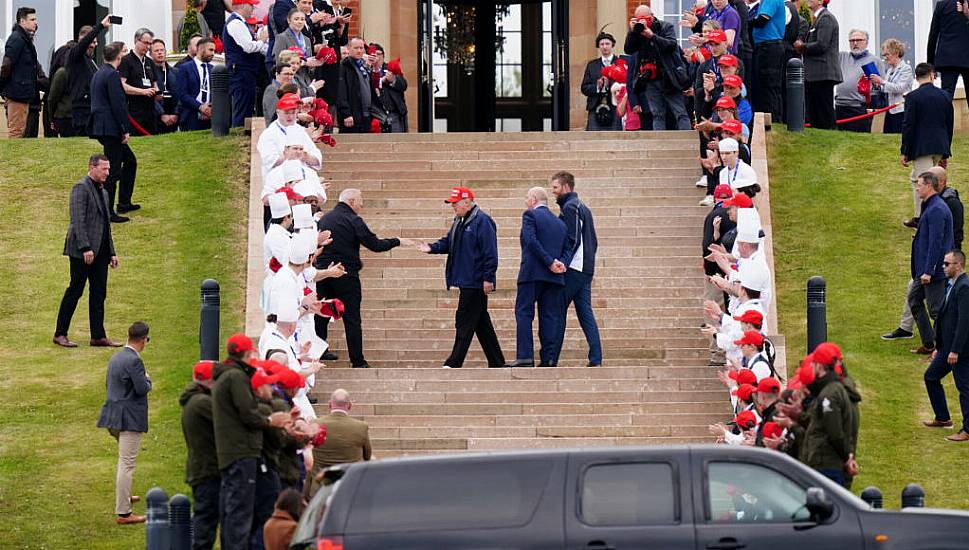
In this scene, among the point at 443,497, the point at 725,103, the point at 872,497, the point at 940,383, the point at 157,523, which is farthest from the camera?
the point at 725,103

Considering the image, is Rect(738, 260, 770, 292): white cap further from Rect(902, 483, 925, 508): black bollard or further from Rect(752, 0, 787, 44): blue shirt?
Rect(752, 0, 787, 44): blue shirt

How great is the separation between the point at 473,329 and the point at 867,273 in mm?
5657

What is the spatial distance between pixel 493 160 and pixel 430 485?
12231 mm

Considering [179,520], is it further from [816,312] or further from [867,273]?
[867,273]

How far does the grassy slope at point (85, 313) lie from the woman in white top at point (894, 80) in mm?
8360

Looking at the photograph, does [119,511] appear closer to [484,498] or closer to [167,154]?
[484,498]

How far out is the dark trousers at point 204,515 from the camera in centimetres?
1485

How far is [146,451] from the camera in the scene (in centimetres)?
1819

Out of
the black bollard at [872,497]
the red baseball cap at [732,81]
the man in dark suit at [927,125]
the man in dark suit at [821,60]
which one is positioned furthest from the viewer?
the man in dark suit at [821,60]

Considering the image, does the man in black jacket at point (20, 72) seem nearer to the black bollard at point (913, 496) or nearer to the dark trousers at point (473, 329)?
the dark trousers at point (473, 329)

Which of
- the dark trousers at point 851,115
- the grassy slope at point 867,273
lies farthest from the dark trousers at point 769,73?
the dark trousers at point 851,115

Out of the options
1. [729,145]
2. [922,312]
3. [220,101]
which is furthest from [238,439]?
[220,101]

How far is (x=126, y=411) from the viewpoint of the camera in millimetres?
16484

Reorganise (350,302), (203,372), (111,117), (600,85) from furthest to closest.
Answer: (600,85) < (111,117) < (350,302) < (203,372)
